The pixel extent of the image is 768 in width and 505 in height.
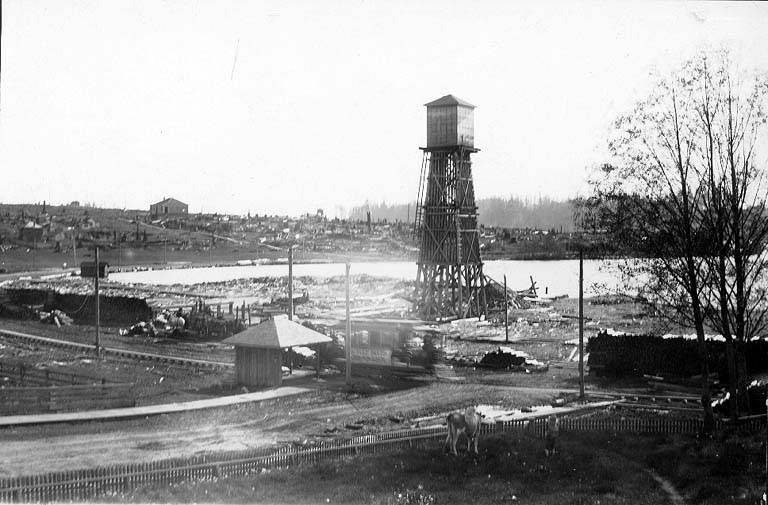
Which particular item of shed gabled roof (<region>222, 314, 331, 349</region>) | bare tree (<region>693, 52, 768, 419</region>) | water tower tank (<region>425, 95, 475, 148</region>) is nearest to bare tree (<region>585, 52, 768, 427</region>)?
bare tree (<region>693, 52, 768, 419</region>)

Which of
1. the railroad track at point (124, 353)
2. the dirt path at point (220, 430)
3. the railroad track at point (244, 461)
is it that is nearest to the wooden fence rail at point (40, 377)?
the railroad track at point (124, 353)

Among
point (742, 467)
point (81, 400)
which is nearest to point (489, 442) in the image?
point (742, 467)

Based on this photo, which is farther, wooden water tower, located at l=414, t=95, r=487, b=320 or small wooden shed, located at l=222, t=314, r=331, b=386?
wooden water tower, located at l=414, t=95, r=487, b=320

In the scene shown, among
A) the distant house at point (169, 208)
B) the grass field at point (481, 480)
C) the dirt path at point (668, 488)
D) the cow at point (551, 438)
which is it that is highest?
the distant house at point (169, 208)

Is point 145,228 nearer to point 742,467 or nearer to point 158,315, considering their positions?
point 158,315

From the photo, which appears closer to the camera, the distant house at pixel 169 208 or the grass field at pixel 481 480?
the grass field at pixel 481 480

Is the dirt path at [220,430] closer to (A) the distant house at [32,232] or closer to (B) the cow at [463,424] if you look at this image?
(B) the cow at [463,424]

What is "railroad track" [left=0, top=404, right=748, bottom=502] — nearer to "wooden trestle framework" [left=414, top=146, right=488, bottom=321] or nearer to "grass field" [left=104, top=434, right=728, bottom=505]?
"grass field" [left=104, top=434, right=728, bottom=505]
